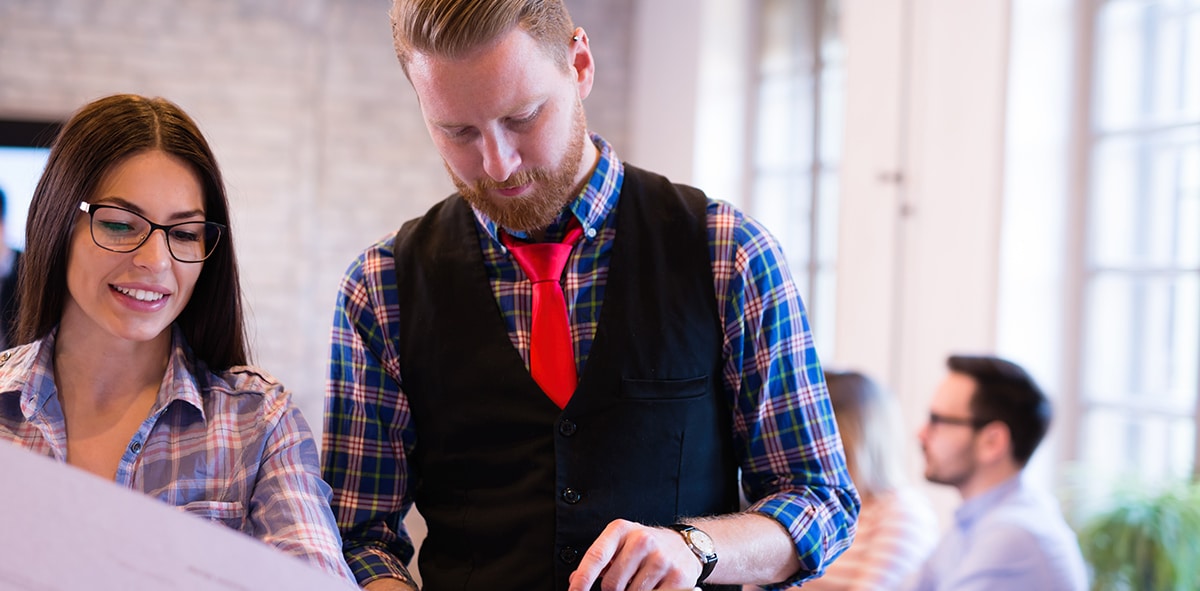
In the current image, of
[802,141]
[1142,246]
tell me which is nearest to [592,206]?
[1142,246]

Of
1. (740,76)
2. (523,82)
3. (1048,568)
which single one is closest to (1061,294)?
(1048,568)

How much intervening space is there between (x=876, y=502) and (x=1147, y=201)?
1740 millimetres

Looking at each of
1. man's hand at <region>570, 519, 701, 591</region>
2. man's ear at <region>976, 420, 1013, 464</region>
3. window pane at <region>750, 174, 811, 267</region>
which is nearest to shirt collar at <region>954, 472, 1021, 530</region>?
man's ear at <region>976, 420, 1013, 464</region>

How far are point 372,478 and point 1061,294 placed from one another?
3.26 meters

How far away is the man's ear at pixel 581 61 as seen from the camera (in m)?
1.38

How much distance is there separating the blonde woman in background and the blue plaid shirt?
Result: 1229 millimetres

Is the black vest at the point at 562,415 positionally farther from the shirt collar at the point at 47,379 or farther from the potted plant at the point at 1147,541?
the potted plant at the point at 1147,541

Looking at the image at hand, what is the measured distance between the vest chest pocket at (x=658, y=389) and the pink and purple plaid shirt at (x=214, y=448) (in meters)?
0.36

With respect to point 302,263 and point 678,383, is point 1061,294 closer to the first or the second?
point 678,383

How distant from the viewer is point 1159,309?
3.65 meters

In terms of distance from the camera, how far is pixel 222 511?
3.96 feet

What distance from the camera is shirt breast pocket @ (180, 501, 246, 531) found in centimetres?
120

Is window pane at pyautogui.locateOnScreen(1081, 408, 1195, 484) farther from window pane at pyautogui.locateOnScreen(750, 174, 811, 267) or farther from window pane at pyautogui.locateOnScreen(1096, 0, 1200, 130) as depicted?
window pane at pyautogui.locateOnScreen(750, 174, 811, 267)

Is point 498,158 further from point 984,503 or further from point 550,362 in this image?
point 984,503
